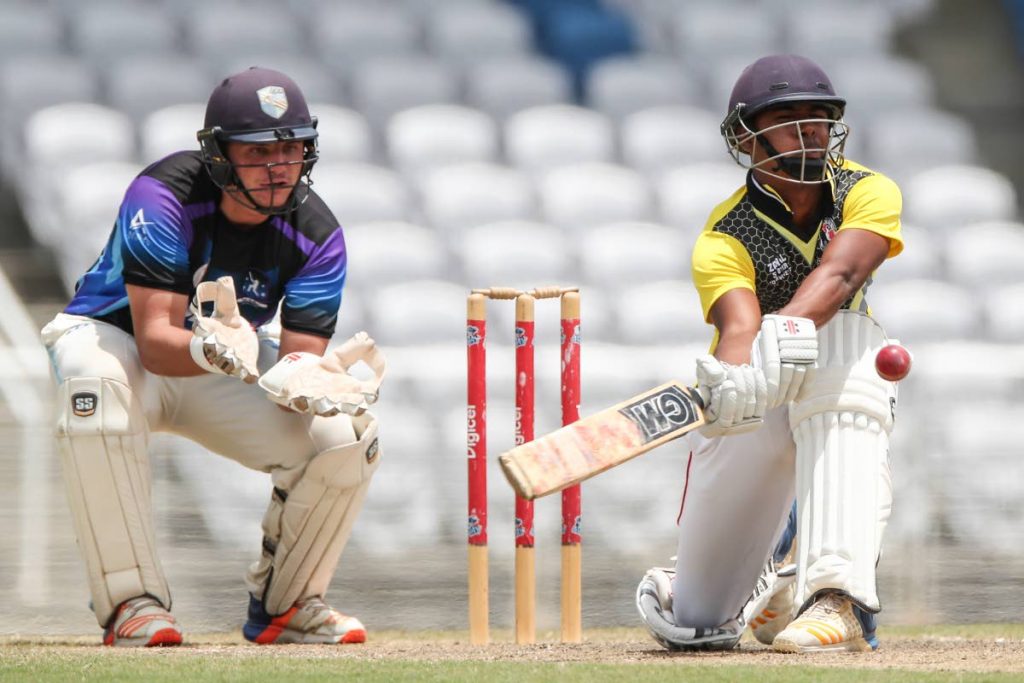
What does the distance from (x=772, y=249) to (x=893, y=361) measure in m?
0.48

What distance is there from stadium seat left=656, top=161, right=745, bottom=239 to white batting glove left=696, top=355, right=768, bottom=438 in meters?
3.88

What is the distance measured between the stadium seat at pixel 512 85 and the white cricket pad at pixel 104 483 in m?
4.04

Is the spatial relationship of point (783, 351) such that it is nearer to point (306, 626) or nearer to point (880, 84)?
point (306, 626)

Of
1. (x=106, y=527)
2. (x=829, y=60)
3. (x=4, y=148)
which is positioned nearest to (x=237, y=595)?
(x=106, y=527)

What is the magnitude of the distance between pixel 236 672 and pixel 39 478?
1707mm

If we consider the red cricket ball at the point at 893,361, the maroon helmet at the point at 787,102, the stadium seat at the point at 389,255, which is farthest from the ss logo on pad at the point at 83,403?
the stadium seat at the point at 389,255

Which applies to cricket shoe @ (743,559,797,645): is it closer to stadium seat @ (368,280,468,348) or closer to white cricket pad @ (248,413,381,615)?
white cricket pad @ (248,413,381,615)

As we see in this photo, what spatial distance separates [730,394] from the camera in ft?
9.36

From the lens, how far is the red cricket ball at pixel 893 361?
2.82 m

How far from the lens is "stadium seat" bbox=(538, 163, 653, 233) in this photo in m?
6.70

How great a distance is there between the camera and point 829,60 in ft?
25.2

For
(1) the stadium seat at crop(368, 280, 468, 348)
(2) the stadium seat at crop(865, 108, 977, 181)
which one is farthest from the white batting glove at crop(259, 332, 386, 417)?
(2) the stadium seat at crop(865, 108, 977, 181)

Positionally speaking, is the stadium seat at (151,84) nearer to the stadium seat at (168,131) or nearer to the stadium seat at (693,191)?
the stadium seat at (168,131)

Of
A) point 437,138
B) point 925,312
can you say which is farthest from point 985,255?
point 437,138
